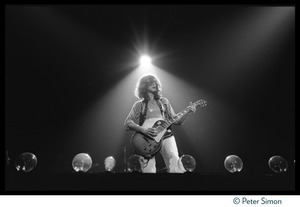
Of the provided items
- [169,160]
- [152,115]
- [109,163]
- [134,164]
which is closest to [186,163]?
[169,160]

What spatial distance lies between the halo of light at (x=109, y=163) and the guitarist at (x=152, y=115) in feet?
2.17

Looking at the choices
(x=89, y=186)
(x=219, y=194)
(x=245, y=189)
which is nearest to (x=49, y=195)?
(x=89, y=186)

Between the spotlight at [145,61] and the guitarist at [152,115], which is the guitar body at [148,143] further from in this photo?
the spotlight at [145,61]

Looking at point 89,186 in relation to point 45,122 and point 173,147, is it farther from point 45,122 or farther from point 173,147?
point 45,122

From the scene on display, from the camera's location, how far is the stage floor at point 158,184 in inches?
132

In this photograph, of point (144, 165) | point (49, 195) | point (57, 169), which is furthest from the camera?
point (57, 169)

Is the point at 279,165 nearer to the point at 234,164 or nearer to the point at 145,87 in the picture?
the point at 234,164

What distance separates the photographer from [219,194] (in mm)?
3355

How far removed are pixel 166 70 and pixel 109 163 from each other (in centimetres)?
188

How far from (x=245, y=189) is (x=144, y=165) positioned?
1.80m

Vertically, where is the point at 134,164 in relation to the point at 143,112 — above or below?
below

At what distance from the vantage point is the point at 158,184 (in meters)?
3.38

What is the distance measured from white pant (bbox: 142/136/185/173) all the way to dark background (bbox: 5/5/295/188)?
88cm

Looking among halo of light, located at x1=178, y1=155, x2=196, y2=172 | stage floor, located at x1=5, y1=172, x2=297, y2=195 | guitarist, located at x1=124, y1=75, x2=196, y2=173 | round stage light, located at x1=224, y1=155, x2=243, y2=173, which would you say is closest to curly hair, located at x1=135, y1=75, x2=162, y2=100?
guitarist, located at x1=124, y1=75, x2=196, y2=173
